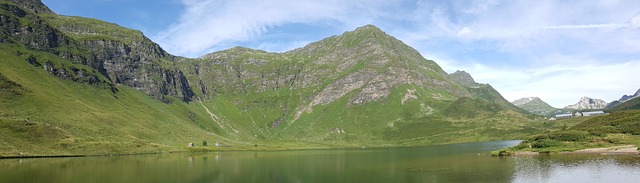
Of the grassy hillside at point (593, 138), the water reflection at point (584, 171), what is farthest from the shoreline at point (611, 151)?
the water reflection at point (584, 171)

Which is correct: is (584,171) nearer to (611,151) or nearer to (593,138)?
(611,151)

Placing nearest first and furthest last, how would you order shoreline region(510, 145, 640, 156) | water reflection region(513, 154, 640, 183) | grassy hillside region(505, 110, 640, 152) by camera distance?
water reflection region(513, 154, 640, 183) < shoreline region(510, 145, 640, 156) < grassy hillside region(505, 110, 640, 152)

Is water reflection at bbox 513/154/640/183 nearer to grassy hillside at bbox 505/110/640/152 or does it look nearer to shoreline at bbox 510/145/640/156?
shoreline at bbox 510/145/640/156

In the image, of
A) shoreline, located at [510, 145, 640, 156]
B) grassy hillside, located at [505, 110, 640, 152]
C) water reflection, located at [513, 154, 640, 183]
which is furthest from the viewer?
grassy hillside, located at [505, 110, 640, 152]

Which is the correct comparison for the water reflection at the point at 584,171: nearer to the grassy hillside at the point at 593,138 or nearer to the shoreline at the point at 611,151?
the shoreline at the point at 611,151

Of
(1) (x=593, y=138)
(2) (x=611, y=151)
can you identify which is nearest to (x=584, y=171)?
(2) (x=611, y=151)

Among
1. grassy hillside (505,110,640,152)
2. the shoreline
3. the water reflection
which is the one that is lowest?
the water reflection

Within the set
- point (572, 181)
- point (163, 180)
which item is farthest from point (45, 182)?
point (572, 181)

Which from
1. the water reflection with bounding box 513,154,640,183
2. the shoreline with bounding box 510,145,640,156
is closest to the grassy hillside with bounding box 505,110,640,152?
the shoreline with bounding box 510,145,640,156

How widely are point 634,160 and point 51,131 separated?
216875 millimetres

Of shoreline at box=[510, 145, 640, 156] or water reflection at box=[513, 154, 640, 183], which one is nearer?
water reflection at box=[513, 154, 640, 183]

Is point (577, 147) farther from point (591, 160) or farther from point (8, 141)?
point (8, 141)

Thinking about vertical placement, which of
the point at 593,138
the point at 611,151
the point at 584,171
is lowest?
the point at 584,171

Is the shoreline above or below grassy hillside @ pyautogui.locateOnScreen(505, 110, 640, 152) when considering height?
A: below
